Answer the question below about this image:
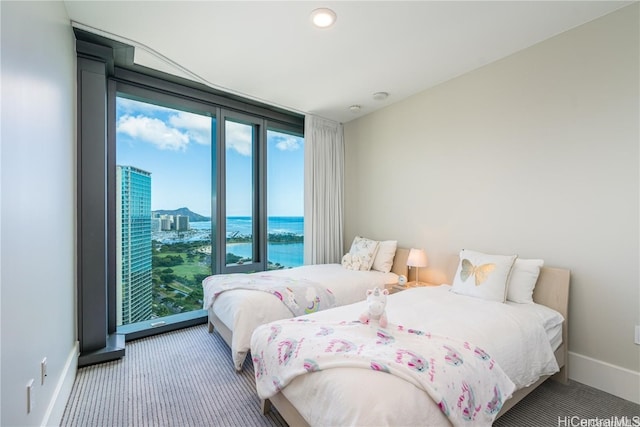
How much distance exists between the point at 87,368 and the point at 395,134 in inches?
148

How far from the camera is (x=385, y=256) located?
3.40 m

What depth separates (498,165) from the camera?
8.47ft

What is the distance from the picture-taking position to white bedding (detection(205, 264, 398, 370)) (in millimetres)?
2203

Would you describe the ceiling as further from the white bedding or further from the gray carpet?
the gray carpet

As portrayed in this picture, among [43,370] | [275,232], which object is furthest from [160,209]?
[43,370]

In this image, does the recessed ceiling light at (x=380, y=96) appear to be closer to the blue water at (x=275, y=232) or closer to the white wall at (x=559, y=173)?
the white wall at (x=559, y=173)

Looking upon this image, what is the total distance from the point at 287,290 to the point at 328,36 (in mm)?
2089

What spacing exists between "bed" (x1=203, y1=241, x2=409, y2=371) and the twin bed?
14mm

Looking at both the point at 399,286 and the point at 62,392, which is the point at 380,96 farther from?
the point at 62,392

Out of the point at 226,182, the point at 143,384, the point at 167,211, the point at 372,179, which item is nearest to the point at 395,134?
the point at 372,179

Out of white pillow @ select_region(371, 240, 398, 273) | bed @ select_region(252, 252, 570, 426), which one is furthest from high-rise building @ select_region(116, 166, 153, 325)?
white pillow @ select_region(371, 240, 398, 273)

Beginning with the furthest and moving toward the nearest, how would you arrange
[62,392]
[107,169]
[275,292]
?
[107,169] → [275,292] → [62,392]

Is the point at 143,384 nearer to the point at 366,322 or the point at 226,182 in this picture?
the point at 366,322

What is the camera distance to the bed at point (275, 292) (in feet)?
7.29
